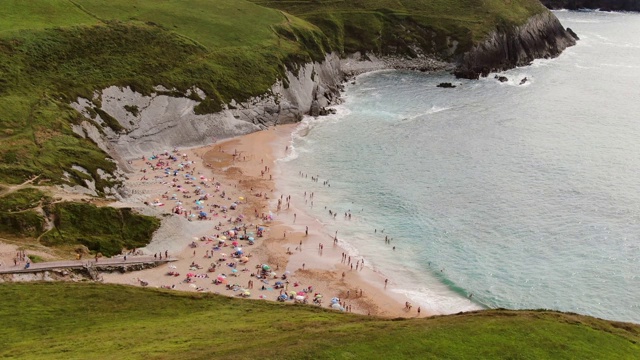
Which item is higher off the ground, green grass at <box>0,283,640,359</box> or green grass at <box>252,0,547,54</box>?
green grass at <box>252,0,547,54</box>

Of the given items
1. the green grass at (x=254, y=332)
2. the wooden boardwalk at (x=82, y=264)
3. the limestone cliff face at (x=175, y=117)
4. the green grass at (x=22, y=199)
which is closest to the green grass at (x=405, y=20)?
the limestone cliff face at (x=175, y=117)

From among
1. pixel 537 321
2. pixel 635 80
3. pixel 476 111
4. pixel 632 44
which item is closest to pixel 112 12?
pixel 476 111

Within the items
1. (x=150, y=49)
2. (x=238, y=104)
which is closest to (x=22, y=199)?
(x=150, y=49)

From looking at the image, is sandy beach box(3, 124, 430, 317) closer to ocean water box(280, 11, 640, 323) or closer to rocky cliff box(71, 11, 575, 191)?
ocean water box(280, 11, 640, 323)

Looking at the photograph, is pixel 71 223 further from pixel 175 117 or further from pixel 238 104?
pixel 238 104

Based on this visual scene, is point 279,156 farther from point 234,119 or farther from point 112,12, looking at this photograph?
point 112,12

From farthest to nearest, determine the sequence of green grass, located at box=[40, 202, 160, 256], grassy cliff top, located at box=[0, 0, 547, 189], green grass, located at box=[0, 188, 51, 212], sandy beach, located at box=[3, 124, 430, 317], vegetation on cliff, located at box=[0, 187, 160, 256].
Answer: grassy cliff top, located at box=[0, 0, 547, 189] → green grass, located at box=[40, 202, 160, 256] → sandy beach, located at box=[3, 124, 430, 317] → green grass, located at box=[0, 188, 51, 212] → vegetation on cliff, located at box=[0, 187, 160, 256]

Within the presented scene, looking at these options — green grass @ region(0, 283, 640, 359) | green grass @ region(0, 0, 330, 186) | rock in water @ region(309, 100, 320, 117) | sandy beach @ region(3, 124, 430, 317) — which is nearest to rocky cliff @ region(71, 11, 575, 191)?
rock in water @ region(309, 100, 320, 117)
